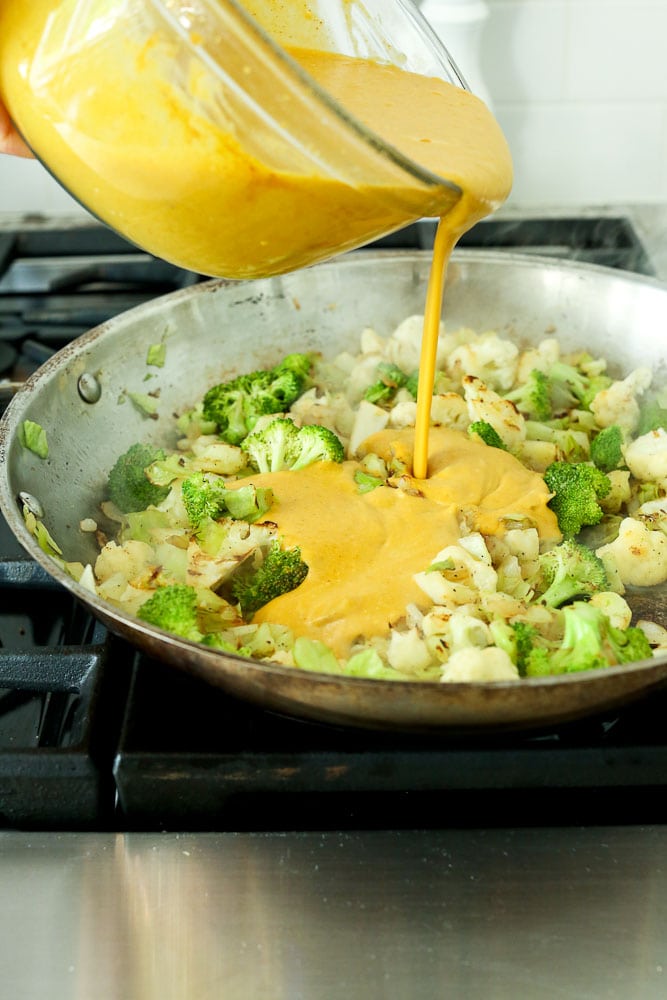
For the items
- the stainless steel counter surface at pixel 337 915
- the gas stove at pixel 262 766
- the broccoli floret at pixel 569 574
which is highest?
the broccoli floret at pixel 569 574

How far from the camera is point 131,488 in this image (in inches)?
58.2

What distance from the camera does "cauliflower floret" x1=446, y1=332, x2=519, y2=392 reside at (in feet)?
5.50

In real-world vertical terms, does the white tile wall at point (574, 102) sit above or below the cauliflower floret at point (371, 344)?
above

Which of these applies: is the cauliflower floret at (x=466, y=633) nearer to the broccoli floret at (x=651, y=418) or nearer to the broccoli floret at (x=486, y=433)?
the broccoli floret at (x=486, y=433)

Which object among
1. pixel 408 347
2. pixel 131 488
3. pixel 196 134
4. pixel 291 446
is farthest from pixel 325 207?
pixel 408 347

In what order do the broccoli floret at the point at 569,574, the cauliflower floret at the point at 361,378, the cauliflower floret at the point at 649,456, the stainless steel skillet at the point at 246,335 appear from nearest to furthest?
1. the broccoli floret at the point at 569,574
2. the stainless steel skillet at the point at 246,335
3. the cauliflower floret at the point at 649,456
4. the cauliflower floret at the point at 361,378

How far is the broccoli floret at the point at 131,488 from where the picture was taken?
1472mm

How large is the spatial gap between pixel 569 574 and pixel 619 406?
16.4 inches

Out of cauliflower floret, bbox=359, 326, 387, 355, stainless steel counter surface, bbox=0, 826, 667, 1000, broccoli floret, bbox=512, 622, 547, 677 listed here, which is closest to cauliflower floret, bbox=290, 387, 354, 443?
cauliflower floret, bbox=359, 326, 387, 355

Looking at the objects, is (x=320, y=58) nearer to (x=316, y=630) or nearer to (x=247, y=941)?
(x=316, y=630)

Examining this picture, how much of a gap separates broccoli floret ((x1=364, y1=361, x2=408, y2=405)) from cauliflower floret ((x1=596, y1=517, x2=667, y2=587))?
463mm

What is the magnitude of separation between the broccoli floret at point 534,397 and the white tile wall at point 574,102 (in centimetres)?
89

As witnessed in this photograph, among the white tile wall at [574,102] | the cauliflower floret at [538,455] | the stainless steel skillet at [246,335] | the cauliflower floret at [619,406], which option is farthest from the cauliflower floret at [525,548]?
the white tile wall at [574,102]

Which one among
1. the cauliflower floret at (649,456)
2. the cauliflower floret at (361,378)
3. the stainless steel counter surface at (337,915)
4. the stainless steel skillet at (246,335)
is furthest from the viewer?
the cauliflower floret at (361,378)
